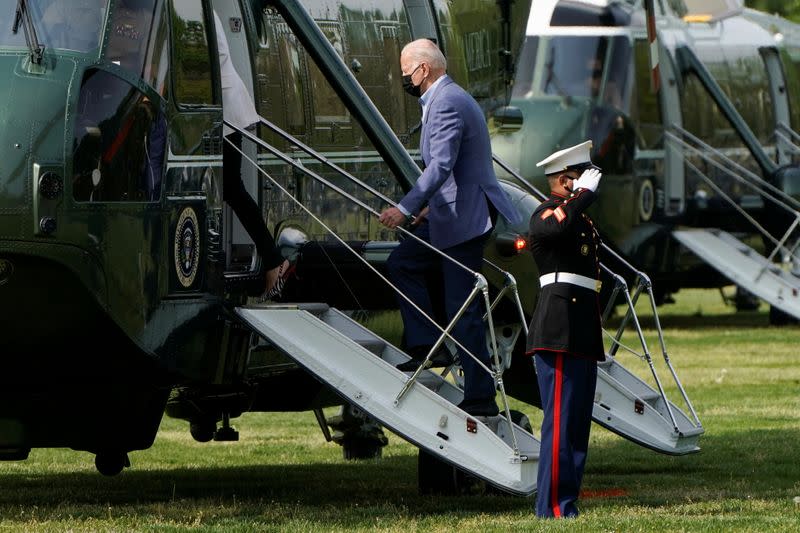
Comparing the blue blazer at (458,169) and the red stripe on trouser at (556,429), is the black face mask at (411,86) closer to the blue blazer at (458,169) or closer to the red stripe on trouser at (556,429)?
the blue blazer at (458,169)

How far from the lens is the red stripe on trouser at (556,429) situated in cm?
790

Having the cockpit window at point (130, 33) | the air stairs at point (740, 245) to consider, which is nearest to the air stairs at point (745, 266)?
the air stairs at point (740, 245)

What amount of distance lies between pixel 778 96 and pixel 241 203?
14465mm

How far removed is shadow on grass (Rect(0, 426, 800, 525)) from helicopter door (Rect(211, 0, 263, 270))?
48.4 inches

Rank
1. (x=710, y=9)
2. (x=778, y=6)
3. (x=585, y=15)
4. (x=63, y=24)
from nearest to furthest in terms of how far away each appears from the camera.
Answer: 1. (x=63, y=24)
2. (x=585, y=15)
3. (x=710, y=9)
4. (x=778, y=6)

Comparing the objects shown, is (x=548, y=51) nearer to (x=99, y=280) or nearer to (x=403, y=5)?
(x=403, y=5)

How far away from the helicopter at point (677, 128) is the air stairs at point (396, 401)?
9608 millimetres

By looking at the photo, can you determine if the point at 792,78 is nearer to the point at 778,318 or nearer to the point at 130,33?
the point at 778,318

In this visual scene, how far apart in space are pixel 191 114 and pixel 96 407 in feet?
4.38

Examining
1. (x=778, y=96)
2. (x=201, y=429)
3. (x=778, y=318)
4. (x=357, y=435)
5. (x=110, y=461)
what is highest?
(x=110, y=461)

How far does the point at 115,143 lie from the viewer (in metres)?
7.24

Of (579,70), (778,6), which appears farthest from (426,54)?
(778,6)

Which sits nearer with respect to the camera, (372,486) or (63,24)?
(63,24)

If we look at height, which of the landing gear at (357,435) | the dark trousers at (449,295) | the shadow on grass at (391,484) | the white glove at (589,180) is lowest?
the landing gear at (357,435)
